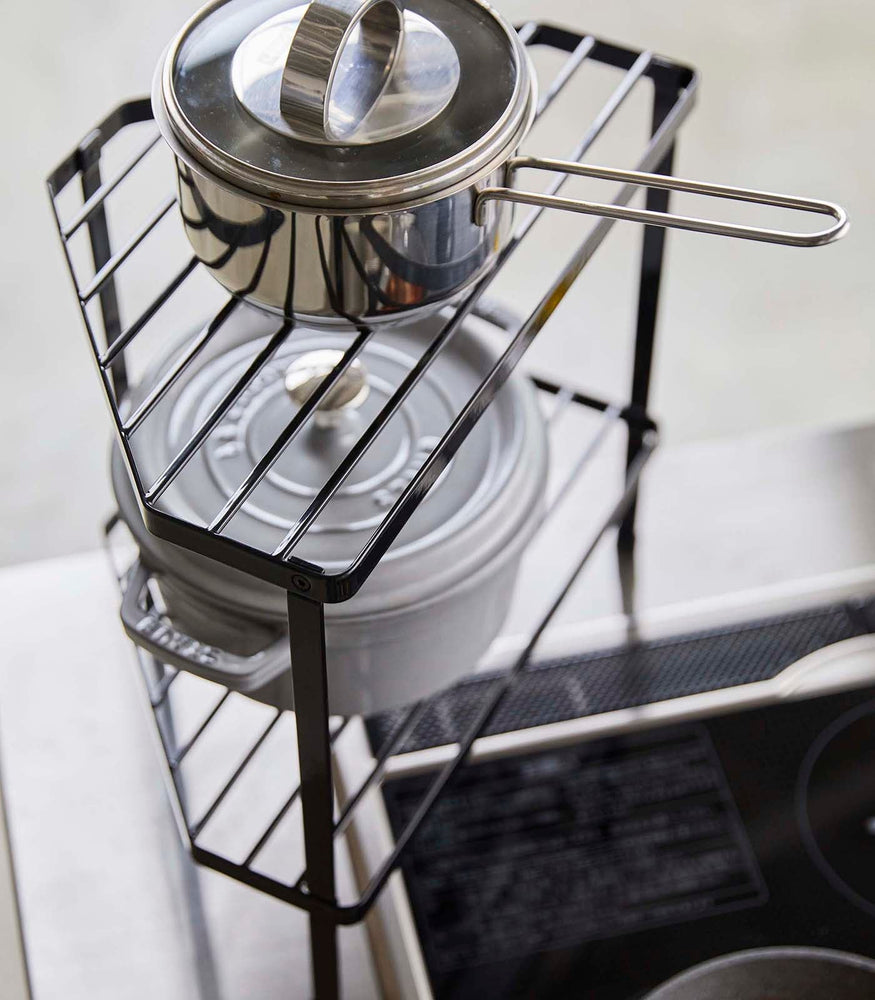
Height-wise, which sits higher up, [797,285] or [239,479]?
[797,285]

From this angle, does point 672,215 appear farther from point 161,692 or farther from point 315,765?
point 161,692

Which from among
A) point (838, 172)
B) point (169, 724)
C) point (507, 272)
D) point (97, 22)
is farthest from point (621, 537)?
point (97, 22)

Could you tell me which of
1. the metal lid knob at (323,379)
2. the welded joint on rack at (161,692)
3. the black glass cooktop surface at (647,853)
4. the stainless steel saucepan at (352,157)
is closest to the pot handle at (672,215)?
the stainless steel saucepan at (352,157)

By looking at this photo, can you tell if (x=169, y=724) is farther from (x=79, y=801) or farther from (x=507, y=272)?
(x=507, y=272)

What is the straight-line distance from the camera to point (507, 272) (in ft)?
5.15

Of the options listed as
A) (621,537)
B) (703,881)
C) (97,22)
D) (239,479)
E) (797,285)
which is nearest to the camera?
(239,479)

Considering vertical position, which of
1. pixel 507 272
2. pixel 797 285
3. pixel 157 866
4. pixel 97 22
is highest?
pixel 97 22

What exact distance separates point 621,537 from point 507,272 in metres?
0.67

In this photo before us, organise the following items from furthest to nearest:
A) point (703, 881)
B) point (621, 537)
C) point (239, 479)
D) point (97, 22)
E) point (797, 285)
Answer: point (97, 22)
point (797, 285)
point (621, 537)
point (703, 881)
point (239, 479)

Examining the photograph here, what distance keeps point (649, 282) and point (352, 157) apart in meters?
0.35

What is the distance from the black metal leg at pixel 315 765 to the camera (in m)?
0.53

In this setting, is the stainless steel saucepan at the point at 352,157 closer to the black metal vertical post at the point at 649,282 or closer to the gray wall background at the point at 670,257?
the black metal vertical post at the point at 649,282

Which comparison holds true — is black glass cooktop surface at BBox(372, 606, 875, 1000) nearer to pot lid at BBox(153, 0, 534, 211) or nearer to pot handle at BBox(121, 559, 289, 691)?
pot handle at BBox(121, 559, 289, 691)

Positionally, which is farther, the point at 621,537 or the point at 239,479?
the point at 621,537
